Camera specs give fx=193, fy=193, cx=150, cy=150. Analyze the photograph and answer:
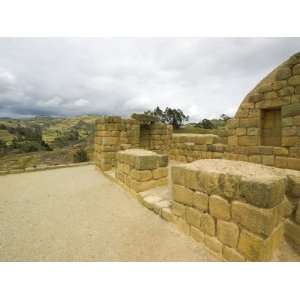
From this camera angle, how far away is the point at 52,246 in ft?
9.34

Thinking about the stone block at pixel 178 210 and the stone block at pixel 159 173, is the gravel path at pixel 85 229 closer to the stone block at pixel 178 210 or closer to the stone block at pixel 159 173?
the stone block at pixel 178 210

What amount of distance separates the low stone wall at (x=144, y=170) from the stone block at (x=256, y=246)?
2.74 m

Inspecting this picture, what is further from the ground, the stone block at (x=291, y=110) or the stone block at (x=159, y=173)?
the stone block at (x=291, y=110)

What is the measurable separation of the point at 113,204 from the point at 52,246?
1.70m

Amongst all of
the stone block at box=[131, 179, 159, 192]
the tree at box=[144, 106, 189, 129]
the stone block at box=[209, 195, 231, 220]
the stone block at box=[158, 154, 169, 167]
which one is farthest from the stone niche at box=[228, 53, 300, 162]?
the tree at box=[144, 106, 189, 129]

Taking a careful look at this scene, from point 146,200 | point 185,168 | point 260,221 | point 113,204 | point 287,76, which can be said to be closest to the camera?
point 260,221

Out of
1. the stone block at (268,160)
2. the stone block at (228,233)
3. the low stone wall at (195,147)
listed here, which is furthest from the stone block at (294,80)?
the stone block at (228,233)

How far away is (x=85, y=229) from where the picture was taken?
334 cm

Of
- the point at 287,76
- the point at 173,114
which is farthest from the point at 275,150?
the point at 173,114

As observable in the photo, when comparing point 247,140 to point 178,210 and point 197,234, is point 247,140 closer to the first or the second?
point 178,210

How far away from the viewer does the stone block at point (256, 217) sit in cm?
204

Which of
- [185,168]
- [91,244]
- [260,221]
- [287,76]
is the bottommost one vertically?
[91,244]

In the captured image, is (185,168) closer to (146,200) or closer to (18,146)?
(146,200)

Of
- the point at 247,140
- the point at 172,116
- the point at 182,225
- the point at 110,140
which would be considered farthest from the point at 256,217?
the point at 172,116
